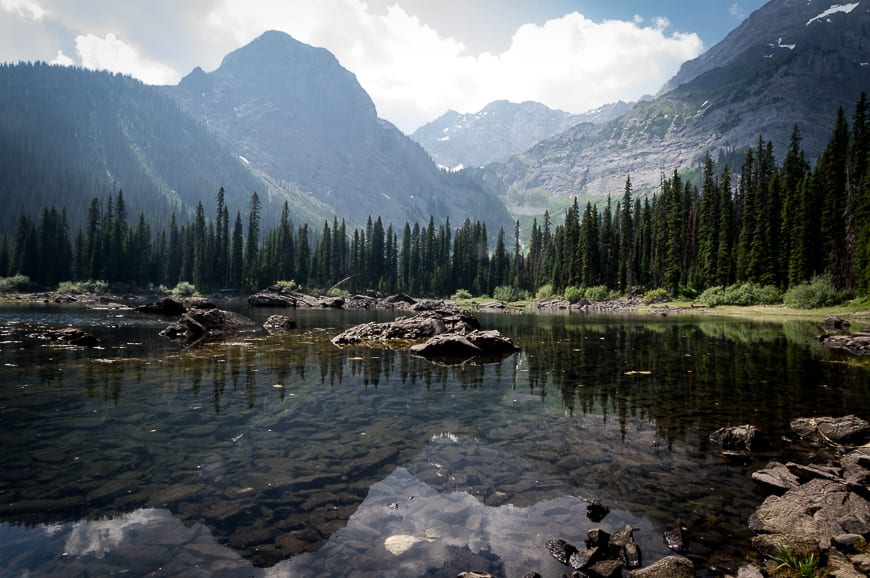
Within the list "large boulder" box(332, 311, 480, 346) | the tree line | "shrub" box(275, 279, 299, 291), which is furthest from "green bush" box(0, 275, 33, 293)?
"large boulder" box(332, 311, 480, 346)

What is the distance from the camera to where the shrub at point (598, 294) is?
104m

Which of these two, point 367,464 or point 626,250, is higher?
point 626,250

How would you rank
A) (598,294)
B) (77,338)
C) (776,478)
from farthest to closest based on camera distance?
(598,294), (77,338), (776,478)

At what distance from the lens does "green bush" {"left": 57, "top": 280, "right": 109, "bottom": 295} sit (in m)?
108

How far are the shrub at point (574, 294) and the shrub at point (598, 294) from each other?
2232mm

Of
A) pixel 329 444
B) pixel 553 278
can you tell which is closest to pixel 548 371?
pixel 329 444

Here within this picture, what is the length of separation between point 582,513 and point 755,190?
3837 inches

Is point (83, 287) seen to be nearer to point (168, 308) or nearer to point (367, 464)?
point (168, 308)

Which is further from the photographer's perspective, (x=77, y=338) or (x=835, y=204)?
(x=835, y=204)

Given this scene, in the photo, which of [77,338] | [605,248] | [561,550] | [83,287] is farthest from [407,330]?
[83,287]

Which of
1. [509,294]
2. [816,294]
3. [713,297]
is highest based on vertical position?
[509,294]

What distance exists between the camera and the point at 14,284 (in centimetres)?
10450

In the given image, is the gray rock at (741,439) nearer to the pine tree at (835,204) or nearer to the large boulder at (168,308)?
the large boulder at (168,308)

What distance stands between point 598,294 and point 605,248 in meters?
17.4
